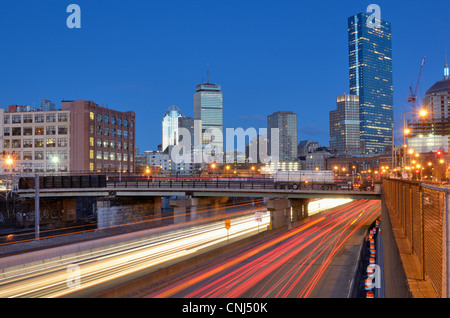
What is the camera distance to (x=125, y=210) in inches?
2162

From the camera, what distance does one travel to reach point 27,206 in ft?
190

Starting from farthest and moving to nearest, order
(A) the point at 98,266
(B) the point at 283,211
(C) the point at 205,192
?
(C) the point at 205,192 < (B) the point at 283,211 < (A) the point at 98,266

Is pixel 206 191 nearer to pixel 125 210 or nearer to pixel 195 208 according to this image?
pixel 195 208

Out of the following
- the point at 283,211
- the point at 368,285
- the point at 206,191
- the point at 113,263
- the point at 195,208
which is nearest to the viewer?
the point at 113,263

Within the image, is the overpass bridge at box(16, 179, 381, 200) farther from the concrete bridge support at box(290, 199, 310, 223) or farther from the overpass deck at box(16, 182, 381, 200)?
the concrete bridge support at box(290, 199, 310, 223)

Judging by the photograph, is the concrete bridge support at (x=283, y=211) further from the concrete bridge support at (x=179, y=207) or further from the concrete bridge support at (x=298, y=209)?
the concrete bridge support at (x=179, y=207)

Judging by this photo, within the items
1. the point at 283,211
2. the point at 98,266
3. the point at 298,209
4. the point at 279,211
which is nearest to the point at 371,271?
the point at 98,266

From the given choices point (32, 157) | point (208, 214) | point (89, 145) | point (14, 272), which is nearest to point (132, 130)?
point (89, 145)

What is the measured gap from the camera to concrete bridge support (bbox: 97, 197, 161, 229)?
51781 millimetres

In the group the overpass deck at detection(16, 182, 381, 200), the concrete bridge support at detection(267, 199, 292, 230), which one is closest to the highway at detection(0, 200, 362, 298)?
the concrete bridge support at detection(267, 199, 292, 230)

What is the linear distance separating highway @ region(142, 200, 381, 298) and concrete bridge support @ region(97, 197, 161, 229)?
82.8ft

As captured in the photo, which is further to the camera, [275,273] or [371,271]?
[371,271]

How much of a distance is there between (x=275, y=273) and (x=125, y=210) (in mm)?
36633

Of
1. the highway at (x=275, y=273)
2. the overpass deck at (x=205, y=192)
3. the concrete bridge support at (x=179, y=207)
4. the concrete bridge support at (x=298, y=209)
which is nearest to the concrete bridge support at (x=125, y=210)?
the overpass deck at (x=205, y=192)
